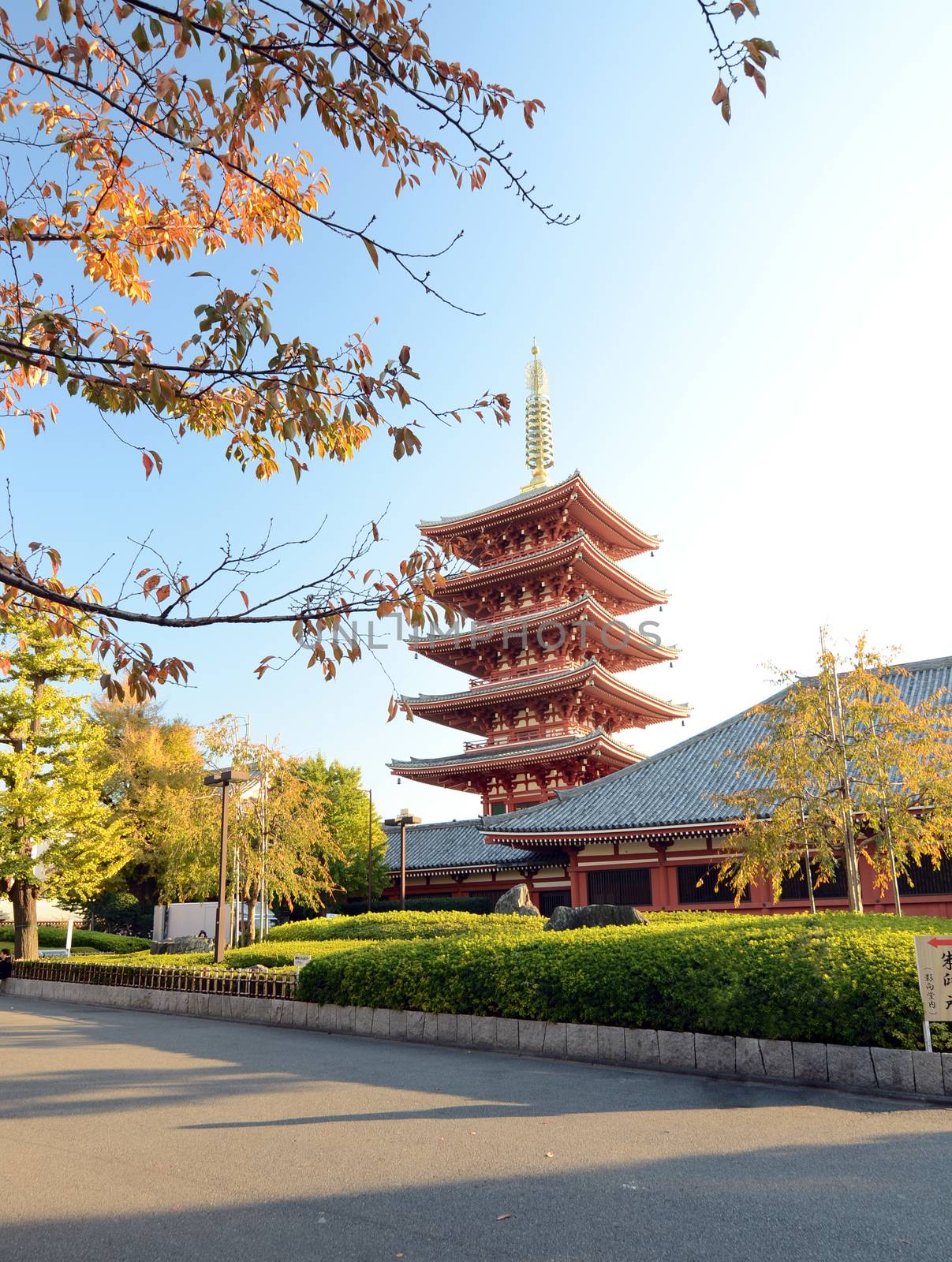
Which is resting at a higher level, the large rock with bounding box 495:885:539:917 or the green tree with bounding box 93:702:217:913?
the green tree with bounding box 93:702:217:913

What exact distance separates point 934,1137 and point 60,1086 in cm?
750

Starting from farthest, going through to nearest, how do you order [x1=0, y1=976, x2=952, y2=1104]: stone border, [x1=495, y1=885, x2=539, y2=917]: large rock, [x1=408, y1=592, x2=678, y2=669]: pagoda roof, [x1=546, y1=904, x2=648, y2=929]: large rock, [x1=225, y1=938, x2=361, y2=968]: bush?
[x1=408, y1=592, x2=678, y2=669]: pagoda roof
[x1=495, y1=885, x2=539, y2=917]: large rock
[x1=225, y1=938, x2=361, y2=968]: bush
[x1=546, y1=904, x2=648, y2=929]: large rock
[x1=0, y1=976, x2=952, y2=1104]: stone border

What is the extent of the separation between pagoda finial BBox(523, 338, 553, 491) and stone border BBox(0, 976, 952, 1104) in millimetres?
26658

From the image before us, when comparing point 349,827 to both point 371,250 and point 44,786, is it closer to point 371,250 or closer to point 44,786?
point 44,786

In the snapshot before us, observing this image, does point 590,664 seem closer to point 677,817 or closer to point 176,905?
point 677,817

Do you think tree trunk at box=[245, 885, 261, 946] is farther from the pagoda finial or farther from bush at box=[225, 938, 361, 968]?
the pagoda finial

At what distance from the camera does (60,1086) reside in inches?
341

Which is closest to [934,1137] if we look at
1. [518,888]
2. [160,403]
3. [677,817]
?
[160,403]

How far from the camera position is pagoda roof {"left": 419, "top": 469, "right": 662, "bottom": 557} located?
32.3 meters

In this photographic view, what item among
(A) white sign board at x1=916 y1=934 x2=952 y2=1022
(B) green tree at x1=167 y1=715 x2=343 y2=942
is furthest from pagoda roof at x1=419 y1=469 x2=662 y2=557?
(A) white sign board at x1=916 y1=934 x2=952 y2=1022

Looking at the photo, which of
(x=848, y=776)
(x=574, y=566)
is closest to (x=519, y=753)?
(x=574, y=566)

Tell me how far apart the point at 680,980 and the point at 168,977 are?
10.3 m

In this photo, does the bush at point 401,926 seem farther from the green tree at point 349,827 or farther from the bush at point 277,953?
the green tree at point 349,827

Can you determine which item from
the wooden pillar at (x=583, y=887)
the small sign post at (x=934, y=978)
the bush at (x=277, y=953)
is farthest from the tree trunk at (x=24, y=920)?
the small sign post at (x=934, y=978)
